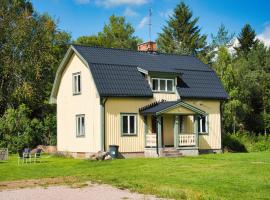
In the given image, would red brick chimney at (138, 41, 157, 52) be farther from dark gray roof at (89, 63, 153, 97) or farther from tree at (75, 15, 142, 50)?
tree at (75, 15, 142, 50)

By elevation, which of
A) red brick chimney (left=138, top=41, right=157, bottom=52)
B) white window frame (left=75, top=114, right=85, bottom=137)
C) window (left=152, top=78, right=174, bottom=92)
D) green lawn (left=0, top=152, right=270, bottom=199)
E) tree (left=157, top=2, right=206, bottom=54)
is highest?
tree (left=157, top=2, right=206, bottom=54)

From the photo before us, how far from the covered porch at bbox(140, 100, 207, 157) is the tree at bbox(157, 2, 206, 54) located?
31928 mm

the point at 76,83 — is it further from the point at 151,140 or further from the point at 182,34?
the point at 182,34

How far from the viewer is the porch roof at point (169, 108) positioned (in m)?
28.5

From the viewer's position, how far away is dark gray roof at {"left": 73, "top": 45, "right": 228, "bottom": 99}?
94.7 ft

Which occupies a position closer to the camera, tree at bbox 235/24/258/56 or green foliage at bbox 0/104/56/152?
green foliage at bbox 0/104/56/152

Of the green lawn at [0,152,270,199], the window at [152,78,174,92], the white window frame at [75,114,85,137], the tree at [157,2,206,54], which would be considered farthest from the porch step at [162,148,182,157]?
the tree at [157,2,206,54]

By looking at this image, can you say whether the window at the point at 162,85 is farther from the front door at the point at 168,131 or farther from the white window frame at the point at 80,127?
the white window frame at the point at 80,127

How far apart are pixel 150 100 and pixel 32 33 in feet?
62.4

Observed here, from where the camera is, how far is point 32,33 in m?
44.8

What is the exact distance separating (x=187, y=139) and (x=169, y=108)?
8.48 ft

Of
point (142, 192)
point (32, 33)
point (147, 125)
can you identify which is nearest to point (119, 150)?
point (147, 125)

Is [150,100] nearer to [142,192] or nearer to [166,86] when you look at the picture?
[166,86]

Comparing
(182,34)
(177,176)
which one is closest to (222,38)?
(182,34)
